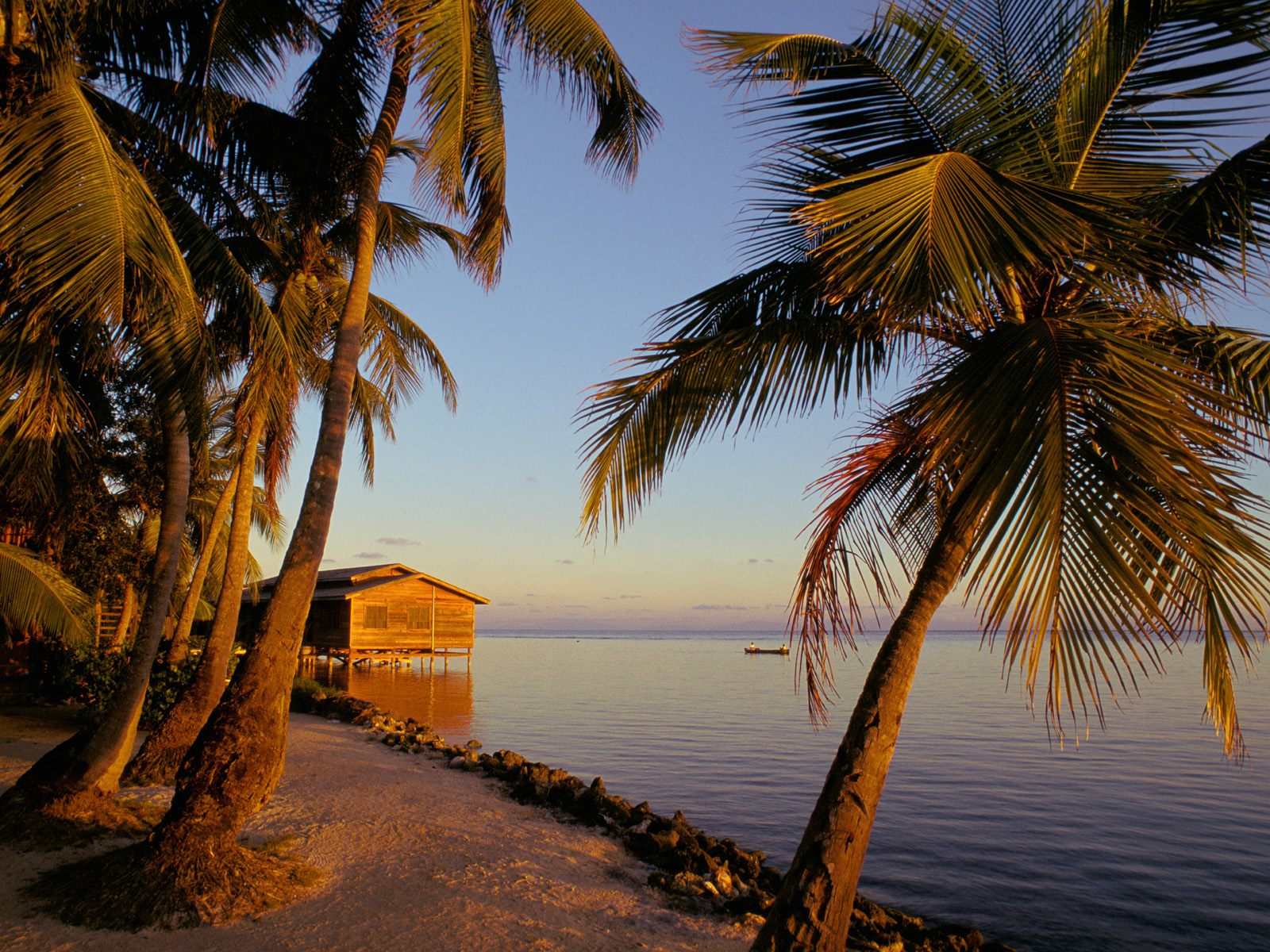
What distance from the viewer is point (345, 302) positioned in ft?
26.0

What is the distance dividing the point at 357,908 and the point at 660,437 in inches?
158

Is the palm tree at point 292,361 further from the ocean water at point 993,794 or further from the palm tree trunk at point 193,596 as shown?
the ocean water at point 993,794

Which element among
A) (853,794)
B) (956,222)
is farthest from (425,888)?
(956,222)

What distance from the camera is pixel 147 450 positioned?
16.8 metres

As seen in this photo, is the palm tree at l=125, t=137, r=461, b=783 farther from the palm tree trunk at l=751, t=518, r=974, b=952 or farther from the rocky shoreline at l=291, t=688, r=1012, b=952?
the palm tree trunk at l=751, t=518, r=974, b=952

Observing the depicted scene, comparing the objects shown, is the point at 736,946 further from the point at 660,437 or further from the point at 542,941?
the point at 660,437

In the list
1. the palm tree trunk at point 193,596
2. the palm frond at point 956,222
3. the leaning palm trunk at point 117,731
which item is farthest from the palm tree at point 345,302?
the palm tree trunk at point 193,596

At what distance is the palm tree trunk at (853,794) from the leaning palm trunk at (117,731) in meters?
6.55

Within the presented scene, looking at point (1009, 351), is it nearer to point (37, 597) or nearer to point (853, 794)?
point (853, 794)

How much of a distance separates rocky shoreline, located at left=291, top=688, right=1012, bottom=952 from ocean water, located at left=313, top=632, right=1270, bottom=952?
169 centimetres

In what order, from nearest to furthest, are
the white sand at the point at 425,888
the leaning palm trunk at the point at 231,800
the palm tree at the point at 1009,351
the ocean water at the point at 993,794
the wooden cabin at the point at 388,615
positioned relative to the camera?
the palm tree at the point at 1009,351 < the white sand at the point at 425,888 < the leaning palm trunk at the point at 231,800 < the ocean water at the point at 993,794 < the wooden cabin at the point at 388,615

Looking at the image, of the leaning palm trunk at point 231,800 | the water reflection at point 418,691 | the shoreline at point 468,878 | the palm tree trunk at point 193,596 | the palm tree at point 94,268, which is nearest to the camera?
the shoreline at point 468,878

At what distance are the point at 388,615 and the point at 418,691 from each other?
5.64 meters

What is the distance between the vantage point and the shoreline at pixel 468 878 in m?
5.47
